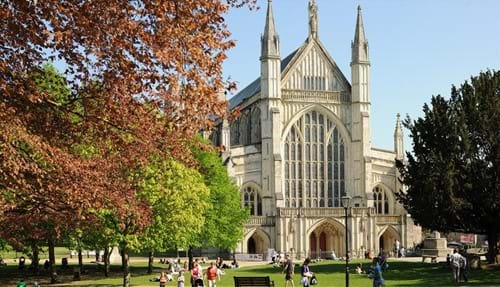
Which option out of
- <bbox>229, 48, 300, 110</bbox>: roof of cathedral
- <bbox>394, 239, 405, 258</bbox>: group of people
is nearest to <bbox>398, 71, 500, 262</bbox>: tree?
<bbox>394, 239, 405, 258</bbox>: group of people

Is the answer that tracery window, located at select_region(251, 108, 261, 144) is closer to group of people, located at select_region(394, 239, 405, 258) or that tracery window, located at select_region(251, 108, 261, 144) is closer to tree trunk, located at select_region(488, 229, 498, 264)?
group of people, located at select_region(394, 239, 405, 258)

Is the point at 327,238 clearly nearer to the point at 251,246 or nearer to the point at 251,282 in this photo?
the point at 251,246

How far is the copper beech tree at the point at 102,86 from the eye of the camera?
10.8 metres

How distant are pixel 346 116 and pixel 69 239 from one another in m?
42.8

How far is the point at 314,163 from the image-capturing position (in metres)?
73.8

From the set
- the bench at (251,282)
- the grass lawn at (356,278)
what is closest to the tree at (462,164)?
the grass lawn at (356,278)

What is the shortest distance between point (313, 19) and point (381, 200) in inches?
791

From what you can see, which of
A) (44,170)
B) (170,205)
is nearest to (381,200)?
(170,205)

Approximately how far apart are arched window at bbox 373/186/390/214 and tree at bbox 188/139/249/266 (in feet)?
74.2

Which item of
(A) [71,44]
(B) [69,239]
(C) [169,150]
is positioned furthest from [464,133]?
(A) [71,44]

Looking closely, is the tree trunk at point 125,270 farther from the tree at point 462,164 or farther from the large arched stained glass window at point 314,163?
the large arched stained glass window at point 314,163

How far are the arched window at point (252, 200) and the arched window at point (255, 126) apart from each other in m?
5.83

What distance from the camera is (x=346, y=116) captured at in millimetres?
74750

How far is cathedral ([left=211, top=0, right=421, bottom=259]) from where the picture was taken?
230 ft
